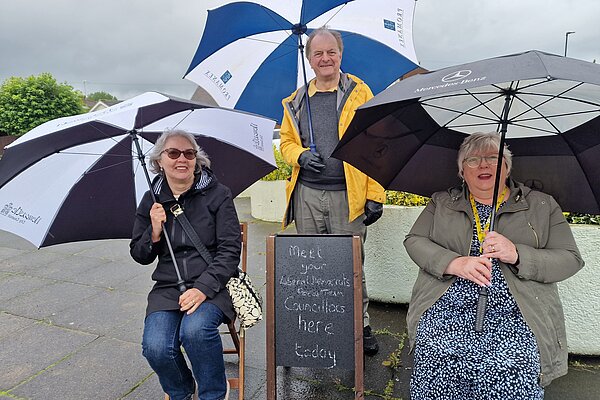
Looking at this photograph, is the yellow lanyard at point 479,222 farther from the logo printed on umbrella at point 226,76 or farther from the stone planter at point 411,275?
the logo printed on umbrella at point 226,76

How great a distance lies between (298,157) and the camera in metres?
2.82

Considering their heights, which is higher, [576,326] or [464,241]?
[464,241]

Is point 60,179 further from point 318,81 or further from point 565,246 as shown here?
point 565,246

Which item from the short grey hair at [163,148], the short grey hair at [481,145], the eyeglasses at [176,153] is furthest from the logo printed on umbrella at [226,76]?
the short grey hair at [481,145]

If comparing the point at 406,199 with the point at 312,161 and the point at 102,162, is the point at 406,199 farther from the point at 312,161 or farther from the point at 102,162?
the point at 102,162

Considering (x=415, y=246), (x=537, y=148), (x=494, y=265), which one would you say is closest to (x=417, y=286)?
(x=415, y=246)

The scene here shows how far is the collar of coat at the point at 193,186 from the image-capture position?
8.35ft

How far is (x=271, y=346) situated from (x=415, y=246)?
39.0 inches

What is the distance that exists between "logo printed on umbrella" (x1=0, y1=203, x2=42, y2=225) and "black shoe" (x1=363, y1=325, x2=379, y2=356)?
87.5 inches

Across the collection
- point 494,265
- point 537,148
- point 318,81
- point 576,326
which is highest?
point 318,81

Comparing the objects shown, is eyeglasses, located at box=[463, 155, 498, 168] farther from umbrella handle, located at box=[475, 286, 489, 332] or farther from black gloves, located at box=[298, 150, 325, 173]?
black gloves, located at box=[298, 150, 325, 173]

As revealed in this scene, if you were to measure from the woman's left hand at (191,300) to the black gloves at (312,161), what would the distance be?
1.00 m

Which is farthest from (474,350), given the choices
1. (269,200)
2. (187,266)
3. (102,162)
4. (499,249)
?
(269,200)

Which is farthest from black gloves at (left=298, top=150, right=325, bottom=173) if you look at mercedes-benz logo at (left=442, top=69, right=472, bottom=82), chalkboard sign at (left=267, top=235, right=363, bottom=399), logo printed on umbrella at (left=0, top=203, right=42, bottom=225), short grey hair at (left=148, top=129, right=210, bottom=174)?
logo printed on umbrella at (left=0, top=203, right=42, bottom=225)
